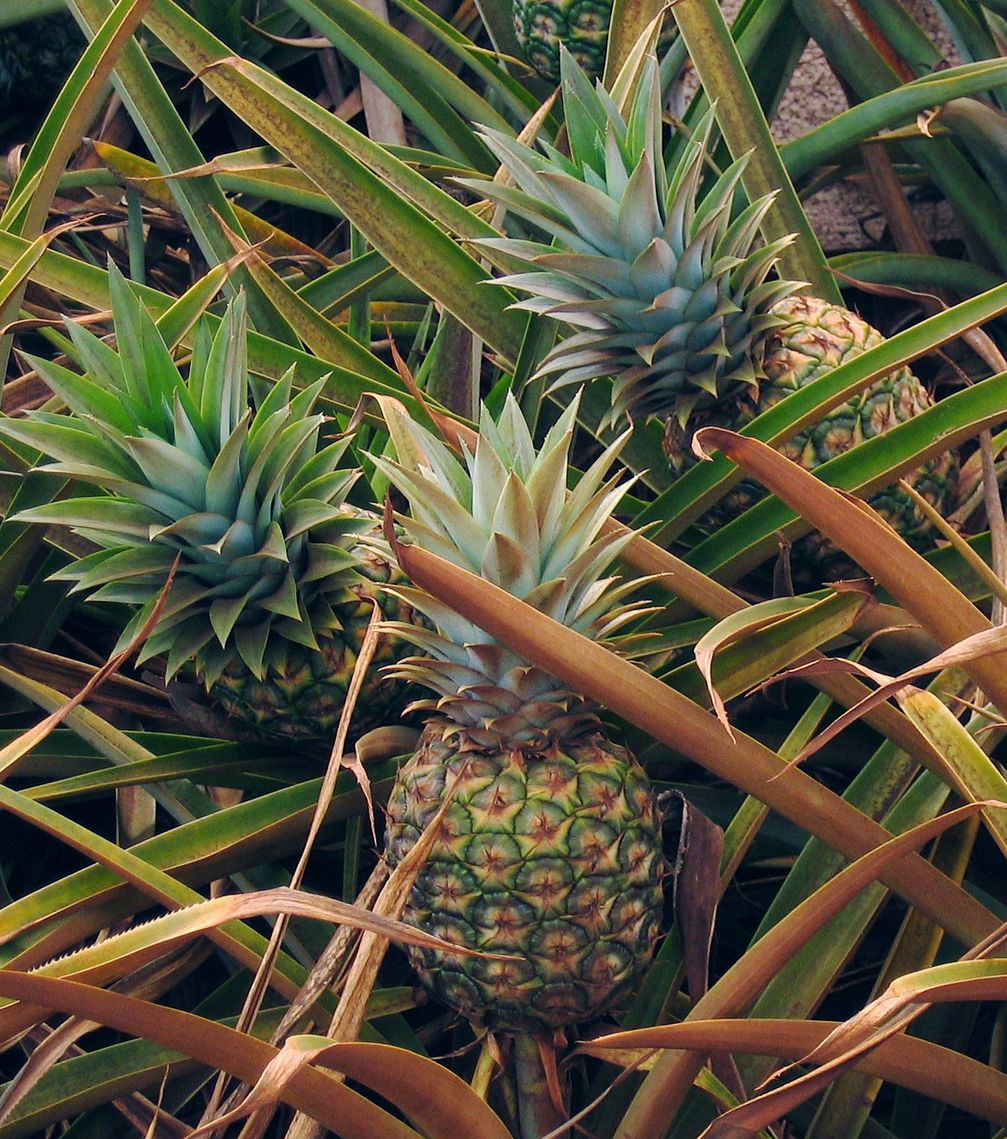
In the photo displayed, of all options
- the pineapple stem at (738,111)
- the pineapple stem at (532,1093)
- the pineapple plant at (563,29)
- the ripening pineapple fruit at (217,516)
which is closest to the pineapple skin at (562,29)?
the pineapple plant at (563,29)

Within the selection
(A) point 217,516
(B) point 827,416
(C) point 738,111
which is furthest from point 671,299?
(A) point 217,516

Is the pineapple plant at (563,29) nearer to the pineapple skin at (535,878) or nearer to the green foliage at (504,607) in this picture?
the green foliage at (504,607)

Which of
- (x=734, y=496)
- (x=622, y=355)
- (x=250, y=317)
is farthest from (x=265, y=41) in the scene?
(x=734, y=496)

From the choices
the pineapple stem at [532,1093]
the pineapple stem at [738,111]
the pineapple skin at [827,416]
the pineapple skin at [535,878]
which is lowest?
the pineapple stem at [532,1093]

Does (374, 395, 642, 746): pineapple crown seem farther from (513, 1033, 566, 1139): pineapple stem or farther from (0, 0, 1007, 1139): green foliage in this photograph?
(513, 1033, 566, 1139): pineapple stem

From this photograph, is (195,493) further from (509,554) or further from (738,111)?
(738,111)

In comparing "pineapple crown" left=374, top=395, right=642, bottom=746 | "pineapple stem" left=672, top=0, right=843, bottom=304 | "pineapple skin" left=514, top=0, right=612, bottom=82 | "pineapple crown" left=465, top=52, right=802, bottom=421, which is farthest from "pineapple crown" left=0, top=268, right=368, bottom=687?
"pineapple skin" left=514, top=0, right=612, bottom=82

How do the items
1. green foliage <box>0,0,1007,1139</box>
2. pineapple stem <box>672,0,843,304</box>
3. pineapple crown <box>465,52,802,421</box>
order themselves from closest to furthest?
green foliage <box>0,0,1007,1139</box>, pineapple crown <box>465,52,802,421</box>, pineapple stem <box>672,0,843,304</box>
